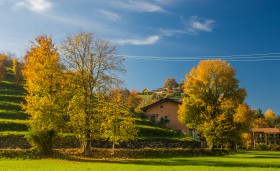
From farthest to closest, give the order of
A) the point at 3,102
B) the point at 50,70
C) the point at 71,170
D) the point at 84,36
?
the point at 3,102 → the point at 84,36 → the point at 50,70 → the point at 71,170

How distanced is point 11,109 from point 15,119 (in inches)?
249

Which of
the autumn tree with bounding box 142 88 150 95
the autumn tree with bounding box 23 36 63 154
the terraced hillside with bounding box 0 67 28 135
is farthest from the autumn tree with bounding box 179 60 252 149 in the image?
the autumn tree with bounding box 142 88 150 95

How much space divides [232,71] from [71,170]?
38.8 metres

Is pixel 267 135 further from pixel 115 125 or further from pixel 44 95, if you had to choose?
pixel 44 95

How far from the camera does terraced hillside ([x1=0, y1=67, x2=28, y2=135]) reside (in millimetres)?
49297

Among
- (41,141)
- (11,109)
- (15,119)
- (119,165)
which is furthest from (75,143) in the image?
(11,109)

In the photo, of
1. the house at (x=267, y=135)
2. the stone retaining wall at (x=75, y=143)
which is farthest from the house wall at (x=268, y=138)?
the stone retaining wall at (x=75, y=143)

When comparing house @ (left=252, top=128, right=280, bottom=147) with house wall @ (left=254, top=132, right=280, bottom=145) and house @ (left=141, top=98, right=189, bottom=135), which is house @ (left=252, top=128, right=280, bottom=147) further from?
house @ (left=141, top=98, right=189, bottom=135)

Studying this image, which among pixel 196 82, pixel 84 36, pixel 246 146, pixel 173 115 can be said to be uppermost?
pixel 84 36

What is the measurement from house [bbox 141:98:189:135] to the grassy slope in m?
9.31

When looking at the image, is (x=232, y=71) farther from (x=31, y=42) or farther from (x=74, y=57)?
(x=31, y=42)

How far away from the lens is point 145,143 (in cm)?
5400

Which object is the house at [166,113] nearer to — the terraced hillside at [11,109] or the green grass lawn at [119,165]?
the terraced hillside at [11,109]

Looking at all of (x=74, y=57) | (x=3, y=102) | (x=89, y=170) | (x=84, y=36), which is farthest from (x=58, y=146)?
(x=3, y=102)
